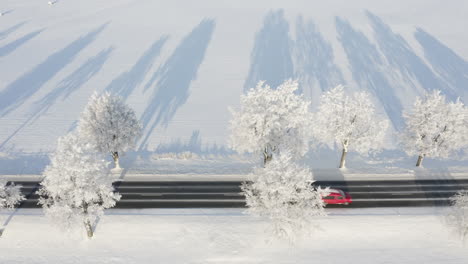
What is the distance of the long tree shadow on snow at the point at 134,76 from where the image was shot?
60750 millimetres

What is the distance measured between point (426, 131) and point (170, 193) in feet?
95.6

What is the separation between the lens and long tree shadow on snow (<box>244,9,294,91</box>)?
64.3 metres

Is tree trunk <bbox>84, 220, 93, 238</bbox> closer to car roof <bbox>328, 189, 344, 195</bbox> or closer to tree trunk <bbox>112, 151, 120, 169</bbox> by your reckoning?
tree trunk <bbox>112, 151, 120, 169</bbox>

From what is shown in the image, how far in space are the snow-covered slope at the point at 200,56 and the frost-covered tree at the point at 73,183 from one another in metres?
19.3

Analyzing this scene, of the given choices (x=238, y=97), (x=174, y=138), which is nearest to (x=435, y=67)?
(x=238, y=97)

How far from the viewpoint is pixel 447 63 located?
70562 millimetres

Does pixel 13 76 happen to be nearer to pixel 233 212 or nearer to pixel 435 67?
pixel 233 212

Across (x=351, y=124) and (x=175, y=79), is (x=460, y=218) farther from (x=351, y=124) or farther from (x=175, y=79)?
(x=175, y=79)

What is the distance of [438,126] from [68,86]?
57560mm

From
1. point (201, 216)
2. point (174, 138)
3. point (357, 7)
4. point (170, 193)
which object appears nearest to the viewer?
point (201, 216)

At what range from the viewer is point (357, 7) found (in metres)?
94.4

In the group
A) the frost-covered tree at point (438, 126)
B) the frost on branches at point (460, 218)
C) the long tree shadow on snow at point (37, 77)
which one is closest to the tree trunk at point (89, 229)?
the frost on branches at point (460, 218)

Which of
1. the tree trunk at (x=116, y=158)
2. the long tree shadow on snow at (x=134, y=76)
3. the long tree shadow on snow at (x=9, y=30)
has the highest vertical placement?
the long tree shadow on snow at (x=9, y=30)

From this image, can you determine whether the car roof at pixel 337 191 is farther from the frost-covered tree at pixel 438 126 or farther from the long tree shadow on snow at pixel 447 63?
the long tree shadow on snow at pixel 447 63
